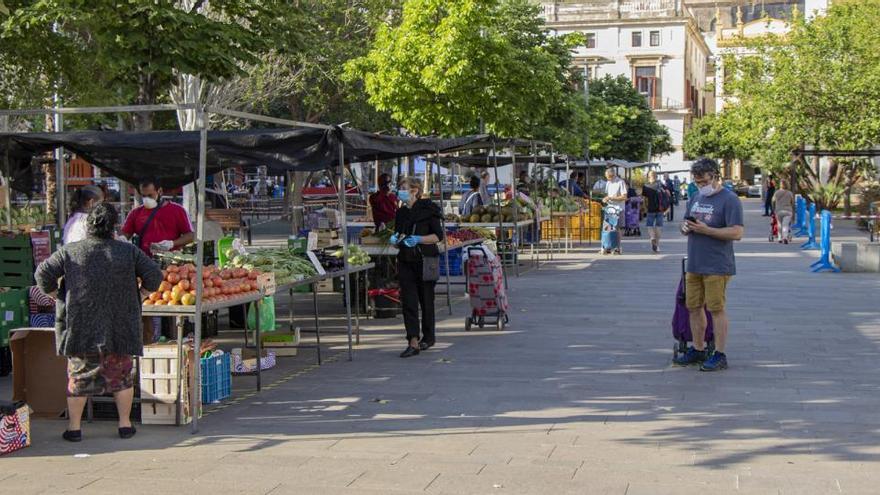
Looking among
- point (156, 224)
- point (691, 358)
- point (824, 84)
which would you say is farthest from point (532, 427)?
point (824, 84)

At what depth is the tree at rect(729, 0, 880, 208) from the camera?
1427 inches

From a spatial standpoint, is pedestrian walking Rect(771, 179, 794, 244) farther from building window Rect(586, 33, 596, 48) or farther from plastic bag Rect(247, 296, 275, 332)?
building window Rect(586, 33, 596, 48)

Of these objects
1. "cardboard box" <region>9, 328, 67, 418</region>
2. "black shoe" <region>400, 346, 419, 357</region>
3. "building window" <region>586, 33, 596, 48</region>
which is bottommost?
"black shoe" <region>400, 346, 419, 357</region>

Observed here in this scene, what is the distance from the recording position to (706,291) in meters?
10.3

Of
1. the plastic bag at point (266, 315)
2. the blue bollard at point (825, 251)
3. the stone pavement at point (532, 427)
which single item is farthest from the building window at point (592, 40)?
the plastic bag at point (266, 315)

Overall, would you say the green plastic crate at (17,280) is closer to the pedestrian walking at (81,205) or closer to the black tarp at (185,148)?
the black tarp at (185,148)

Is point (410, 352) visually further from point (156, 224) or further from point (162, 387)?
point (162, 387)

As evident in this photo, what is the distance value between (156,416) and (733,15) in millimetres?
121194

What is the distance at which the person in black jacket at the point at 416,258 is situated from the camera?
38.1 feet

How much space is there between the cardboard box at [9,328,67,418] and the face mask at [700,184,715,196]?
→ 571 cm

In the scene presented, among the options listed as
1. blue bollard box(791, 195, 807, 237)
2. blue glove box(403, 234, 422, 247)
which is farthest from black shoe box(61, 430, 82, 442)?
blue bollard box(791, 195, 807, 237)

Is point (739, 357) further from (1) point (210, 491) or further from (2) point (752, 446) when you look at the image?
(1) point (210, 491)

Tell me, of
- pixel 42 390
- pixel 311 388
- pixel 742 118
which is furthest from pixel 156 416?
pixel 742 118

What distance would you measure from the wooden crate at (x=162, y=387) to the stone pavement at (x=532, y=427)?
14cm
